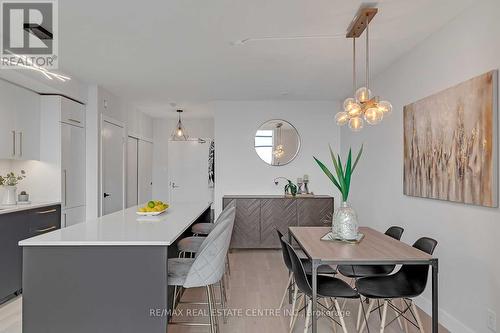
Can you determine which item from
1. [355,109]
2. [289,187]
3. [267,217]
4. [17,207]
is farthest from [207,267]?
[289,187]

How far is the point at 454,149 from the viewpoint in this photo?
8.95 feet

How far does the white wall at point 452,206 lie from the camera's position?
2.41 metres

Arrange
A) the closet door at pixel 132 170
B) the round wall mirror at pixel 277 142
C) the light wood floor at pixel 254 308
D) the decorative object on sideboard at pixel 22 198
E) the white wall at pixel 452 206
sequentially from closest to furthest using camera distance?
the white wall at pixel 452 206 → the light wood floor at pixel 254 308 → the decorative object on sideboard at pixel 22 198 → the round wall mirror at pixel 277 142 → the closet door at pixel 132 170

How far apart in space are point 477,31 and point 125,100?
5198 millimetres

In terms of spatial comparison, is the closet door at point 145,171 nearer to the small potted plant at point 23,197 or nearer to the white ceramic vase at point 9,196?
the small potted plant at point 23,197

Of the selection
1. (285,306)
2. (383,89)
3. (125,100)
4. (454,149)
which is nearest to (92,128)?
(125,100)

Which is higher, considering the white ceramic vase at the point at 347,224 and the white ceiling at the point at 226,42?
the white ceiling at the point at 226,42

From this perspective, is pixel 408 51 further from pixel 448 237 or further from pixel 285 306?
pixel 285 306

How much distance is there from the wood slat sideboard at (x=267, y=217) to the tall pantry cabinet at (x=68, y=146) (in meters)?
2.08

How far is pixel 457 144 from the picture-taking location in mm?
2686

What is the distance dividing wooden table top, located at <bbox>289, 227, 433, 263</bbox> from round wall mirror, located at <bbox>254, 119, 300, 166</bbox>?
3.18 meters

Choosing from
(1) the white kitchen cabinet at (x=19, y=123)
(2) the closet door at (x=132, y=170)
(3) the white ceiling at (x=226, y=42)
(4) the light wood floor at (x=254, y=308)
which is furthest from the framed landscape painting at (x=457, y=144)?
(2) the closet door at (x=132, y=170)

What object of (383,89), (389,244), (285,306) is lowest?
(285,306)

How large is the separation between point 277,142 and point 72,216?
3.31 m
